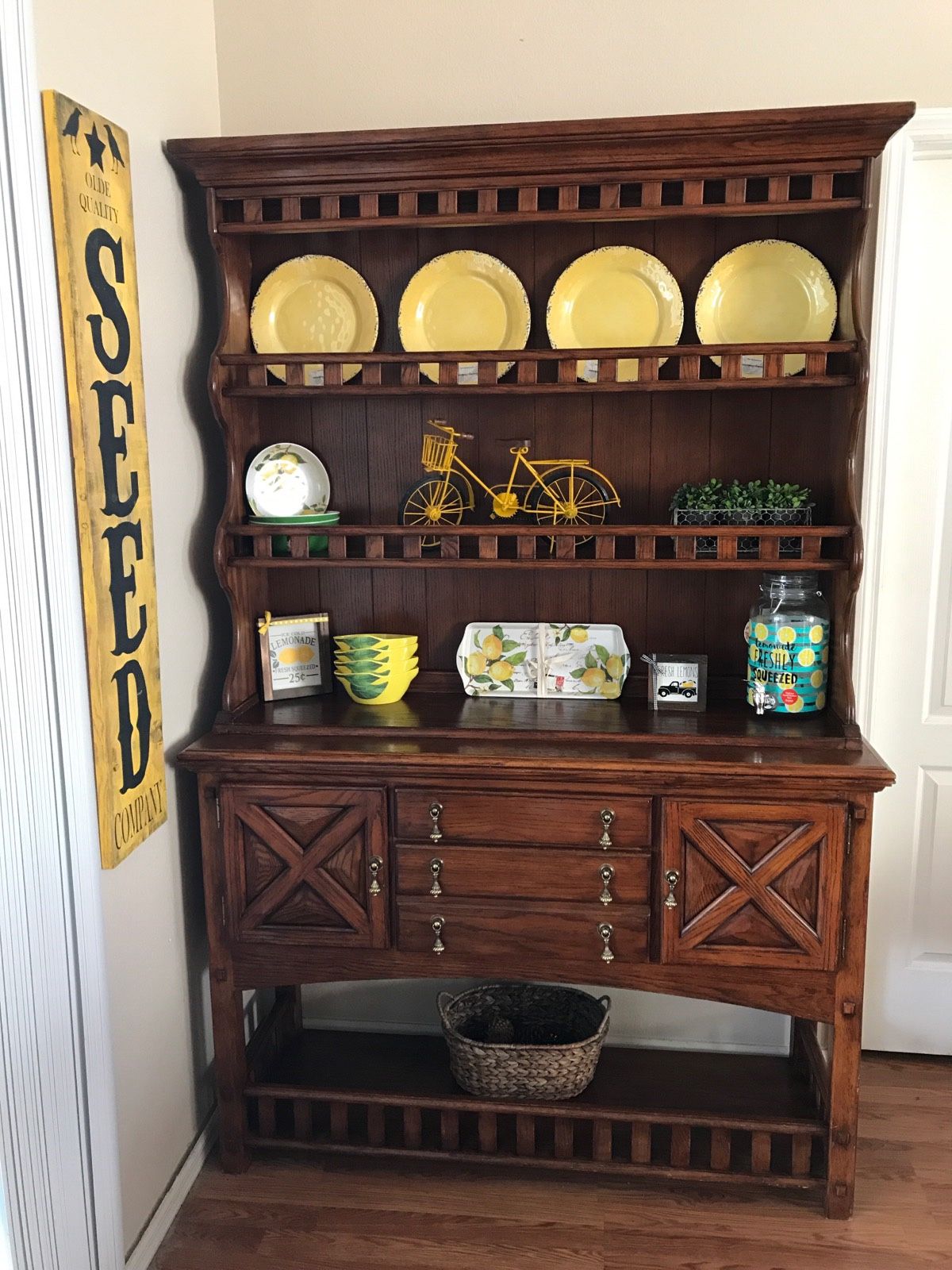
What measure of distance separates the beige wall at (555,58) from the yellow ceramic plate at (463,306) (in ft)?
1.10

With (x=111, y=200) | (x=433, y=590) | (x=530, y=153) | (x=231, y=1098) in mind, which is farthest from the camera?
(x=433, y=590)

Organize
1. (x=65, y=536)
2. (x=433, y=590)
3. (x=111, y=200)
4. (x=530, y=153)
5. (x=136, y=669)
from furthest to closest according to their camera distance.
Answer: (x=433, y=590) → (x=530, y=153) → (x=136, y=669) → (x=111, y=200) → (x=65, y=536)

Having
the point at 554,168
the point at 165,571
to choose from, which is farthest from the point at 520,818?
the point at 554,168

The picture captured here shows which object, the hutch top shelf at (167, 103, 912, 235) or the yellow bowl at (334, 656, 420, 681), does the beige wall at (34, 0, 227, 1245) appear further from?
the yellow bowl at (334, 656, 420, 681)

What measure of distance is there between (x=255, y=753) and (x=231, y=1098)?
743mm

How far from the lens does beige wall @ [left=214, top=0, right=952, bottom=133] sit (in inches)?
84.5

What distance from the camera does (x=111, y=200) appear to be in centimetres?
172

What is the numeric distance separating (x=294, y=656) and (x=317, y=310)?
0.76m

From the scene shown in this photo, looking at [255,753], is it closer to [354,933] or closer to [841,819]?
[354,933]

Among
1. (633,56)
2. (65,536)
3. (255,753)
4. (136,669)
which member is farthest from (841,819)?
(633,56)

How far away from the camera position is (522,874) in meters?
2.02

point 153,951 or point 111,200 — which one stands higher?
point 111,200

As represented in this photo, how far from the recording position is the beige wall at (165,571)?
183 centimetres

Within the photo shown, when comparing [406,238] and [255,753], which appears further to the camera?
[406,238]
